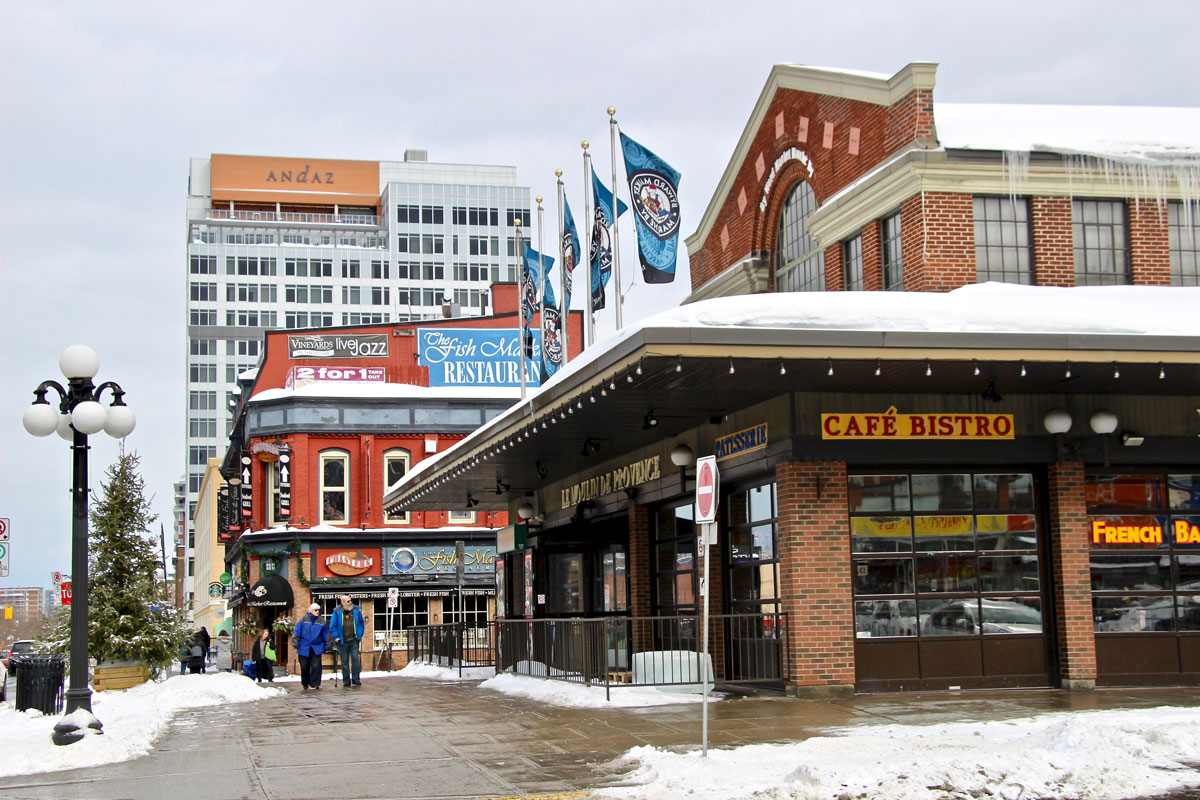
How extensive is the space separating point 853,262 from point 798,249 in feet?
9.07

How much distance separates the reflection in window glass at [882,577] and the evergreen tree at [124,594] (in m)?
12.7

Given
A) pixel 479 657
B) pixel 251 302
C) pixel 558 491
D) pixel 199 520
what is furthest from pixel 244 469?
pixel 251 302

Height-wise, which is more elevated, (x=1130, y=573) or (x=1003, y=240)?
(x=1003, y=240)

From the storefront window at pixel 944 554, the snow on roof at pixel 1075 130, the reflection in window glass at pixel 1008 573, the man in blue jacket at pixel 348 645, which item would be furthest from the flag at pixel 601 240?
the reflection in window glass at pixel 1008 573

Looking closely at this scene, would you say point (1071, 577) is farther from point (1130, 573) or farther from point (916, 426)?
point (916, 426)

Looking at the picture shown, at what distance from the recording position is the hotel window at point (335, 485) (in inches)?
1706

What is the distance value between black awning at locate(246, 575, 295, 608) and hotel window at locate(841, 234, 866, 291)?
26.0 meters

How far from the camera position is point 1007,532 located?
670 inches

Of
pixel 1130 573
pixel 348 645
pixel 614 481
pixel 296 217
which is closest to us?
pixel 1130 573

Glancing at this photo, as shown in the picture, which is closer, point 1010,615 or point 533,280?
point 1010,615

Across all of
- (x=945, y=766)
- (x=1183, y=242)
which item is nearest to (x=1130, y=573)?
(x=1183, y=242)

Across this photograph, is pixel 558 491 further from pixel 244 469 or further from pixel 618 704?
pixel 244 469

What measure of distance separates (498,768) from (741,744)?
2.30 meters

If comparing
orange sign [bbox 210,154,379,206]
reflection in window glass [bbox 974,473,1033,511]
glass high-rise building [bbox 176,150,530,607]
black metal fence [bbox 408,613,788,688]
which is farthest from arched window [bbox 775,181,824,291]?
orange sign [bbox 210,154,379,206]
